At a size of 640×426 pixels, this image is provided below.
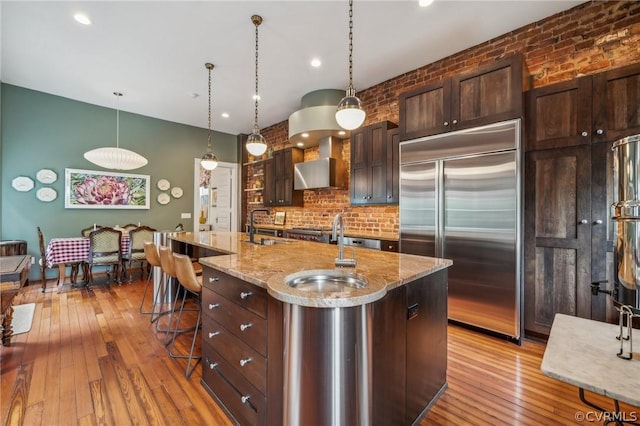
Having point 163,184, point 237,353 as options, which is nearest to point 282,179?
point 163,184

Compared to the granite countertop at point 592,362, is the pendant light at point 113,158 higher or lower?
higher

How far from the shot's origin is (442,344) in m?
1.85

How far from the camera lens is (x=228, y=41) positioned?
317 cm

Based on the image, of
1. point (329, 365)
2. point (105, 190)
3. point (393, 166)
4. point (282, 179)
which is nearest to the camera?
point (329, 365)

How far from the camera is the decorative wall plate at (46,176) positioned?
457 cm

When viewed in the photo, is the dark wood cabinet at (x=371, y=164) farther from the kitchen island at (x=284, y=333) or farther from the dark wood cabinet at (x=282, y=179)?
the kitchen island at (x=284, y=333)

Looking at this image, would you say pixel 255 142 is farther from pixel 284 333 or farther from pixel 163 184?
pixel 163 184

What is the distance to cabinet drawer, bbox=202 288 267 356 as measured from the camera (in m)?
1.41

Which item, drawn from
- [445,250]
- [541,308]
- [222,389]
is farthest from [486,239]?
[222,389]

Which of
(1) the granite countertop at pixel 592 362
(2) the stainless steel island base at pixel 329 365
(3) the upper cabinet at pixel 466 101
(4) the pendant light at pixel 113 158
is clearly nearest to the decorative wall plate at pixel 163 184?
(4) the pendant light at pixel 113 158

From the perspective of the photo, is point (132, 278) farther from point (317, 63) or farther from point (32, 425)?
point (317, 63)

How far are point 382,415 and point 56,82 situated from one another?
595 centimetres

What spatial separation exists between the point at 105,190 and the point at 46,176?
2.63 feet

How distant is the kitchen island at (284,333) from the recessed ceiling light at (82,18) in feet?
9.72
